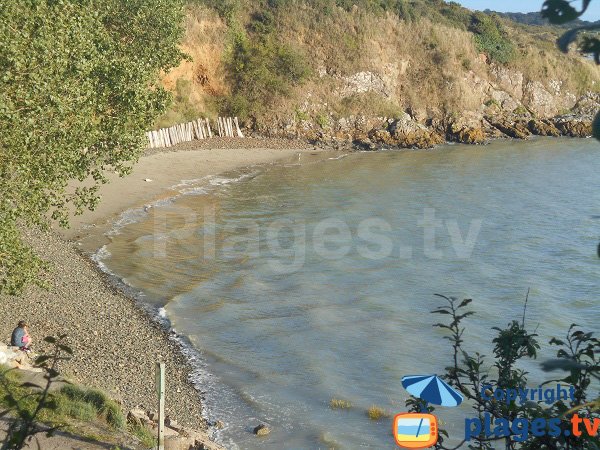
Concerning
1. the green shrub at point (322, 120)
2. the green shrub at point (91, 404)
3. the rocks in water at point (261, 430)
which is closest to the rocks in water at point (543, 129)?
the green shrub at point (322, 120)

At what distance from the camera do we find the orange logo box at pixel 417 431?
→ 466cm

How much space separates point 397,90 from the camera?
169 feet

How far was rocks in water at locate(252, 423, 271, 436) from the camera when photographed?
12.7m

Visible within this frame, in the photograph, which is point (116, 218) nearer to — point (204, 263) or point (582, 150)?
point (204, 263)

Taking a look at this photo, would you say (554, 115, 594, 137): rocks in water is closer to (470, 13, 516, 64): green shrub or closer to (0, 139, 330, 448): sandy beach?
(470, 13, 516, 64): green shrub

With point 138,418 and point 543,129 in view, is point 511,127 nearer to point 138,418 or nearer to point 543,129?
point 543,129

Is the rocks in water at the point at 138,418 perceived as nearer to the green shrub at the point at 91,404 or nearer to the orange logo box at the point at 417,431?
the green shrub at the point at 91,404

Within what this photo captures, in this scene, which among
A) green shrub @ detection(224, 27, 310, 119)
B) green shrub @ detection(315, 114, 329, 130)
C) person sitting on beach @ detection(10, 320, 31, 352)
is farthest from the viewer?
green shrub @ detection(315, 114, 329, 130)

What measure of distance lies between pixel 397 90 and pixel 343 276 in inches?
1249

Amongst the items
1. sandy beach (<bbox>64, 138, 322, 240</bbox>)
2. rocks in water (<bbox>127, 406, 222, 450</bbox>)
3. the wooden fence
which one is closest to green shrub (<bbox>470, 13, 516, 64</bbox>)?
sandy beach (<bbox>64, 138, 322, 240</bbox>)

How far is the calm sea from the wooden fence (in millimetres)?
5542

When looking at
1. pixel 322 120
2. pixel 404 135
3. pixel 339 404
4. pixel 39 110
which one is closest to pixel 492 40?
pixel 404 135

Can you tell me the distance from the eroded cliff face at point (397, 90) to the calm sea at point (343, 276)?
28.5 feet

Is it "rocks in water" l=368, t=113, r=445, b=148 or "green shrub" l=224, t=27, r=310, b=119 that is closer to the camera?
"green shrub" l=224, t=27, r=310, b=119
